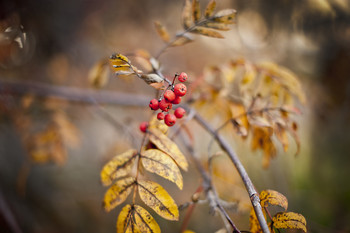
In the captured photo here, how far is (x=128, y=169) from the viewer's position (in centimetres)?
62

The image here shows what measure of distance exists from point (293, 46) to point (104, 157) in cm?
196

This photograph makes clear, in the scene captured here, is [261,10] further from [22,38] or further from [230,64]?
[22,38]

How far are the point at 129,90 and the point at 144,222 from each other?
6.97ft

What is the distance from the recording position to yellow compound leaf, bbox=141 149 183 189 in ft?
1.80

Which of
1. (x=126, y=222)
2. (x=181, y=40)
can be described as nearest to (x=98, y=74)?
(x=181, y=40)

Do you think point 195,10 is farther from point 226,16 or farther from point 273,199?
point 273,199

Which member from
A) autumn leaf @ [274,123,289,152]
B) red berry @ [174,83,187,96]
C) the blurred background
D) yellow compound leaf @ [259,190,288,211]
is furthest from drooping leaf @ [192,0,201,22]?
the blurred background

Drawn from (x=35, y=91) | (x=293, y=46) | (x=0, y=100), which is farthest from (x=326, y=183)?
(x=0, y=100)

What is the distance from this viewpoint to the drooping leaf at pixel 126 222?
0.57 meters

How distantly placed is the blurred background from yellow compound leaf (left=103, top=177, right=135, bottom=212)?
2.35 ft

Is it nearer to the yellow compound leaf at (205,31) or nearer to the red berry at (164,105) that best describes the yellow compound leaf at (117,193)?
the red berry at (164,105)

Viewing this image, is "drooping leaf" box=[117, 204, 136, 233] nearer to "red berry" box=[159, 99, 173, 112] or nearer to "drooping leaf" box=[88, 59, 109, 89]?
"red berry" box=[159, 99, 173, 112]

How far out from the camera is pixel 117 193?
23.7 inches

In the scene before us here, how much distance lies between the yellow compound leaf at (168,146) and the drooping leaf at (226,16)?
40 centimetres
